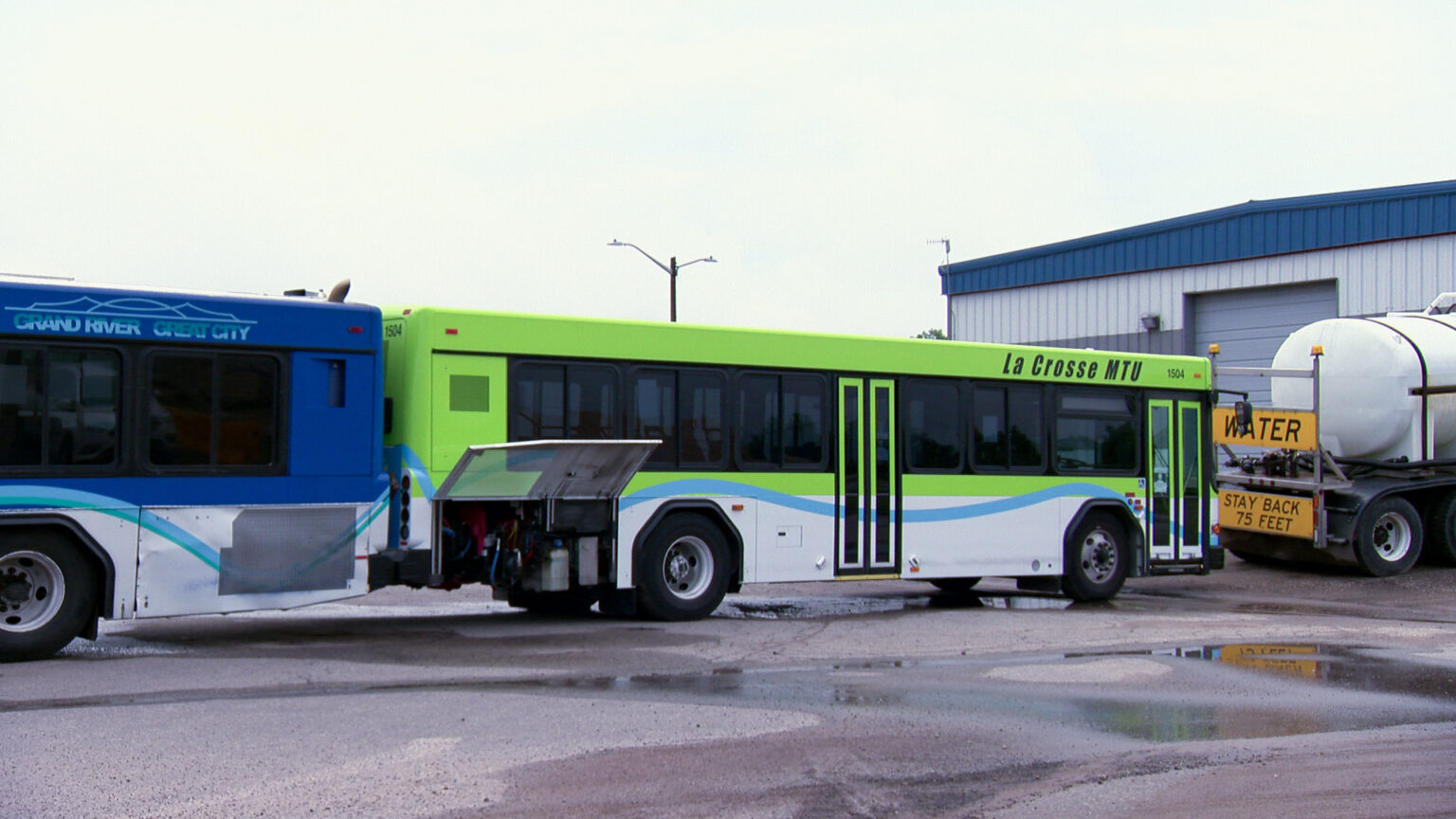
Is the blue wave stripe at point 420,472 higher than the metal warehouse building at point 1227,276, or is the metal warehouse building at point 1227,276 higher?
the metal warehouse building at point 1227,276

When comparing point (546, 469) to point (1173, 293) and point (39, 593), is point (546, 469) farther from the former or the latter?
point (1173, 293)

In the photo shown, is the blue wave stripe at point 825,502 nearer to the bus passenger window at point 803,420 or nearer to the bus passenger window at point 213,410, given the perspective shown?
the bus passenger window at point 803,420

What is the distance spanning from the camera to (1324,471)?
1959cm

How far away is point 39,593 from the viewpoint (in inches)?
402

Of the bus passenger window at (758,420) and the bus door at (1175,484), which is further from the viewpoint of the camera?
the bus door at (1175,484)

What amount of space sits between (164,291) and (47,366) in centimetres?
101

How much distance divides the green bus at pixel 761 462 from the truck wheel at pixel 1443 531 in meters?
5.18

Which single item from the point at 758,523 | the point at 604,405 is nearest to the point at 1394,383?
the point at 758,523

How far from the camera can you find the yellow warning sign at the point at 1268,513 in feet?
62.6

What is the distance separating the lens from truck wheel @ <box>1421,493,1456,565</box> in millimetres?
19812

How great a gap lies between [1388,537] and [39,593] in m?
17.0

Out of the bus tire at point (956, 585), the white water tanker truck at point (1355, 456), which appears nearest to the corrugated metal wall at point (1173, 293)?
the white water tanker truck at point (1355, 456)

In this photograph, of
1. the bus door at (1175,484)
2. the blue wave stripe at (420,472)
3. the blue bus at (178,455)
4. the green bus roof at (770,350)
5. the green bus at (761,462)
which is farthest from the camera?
the bus door at (1175,484)

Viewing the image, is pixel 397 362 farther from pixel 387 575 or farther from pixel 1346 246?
pixel 1346 246
